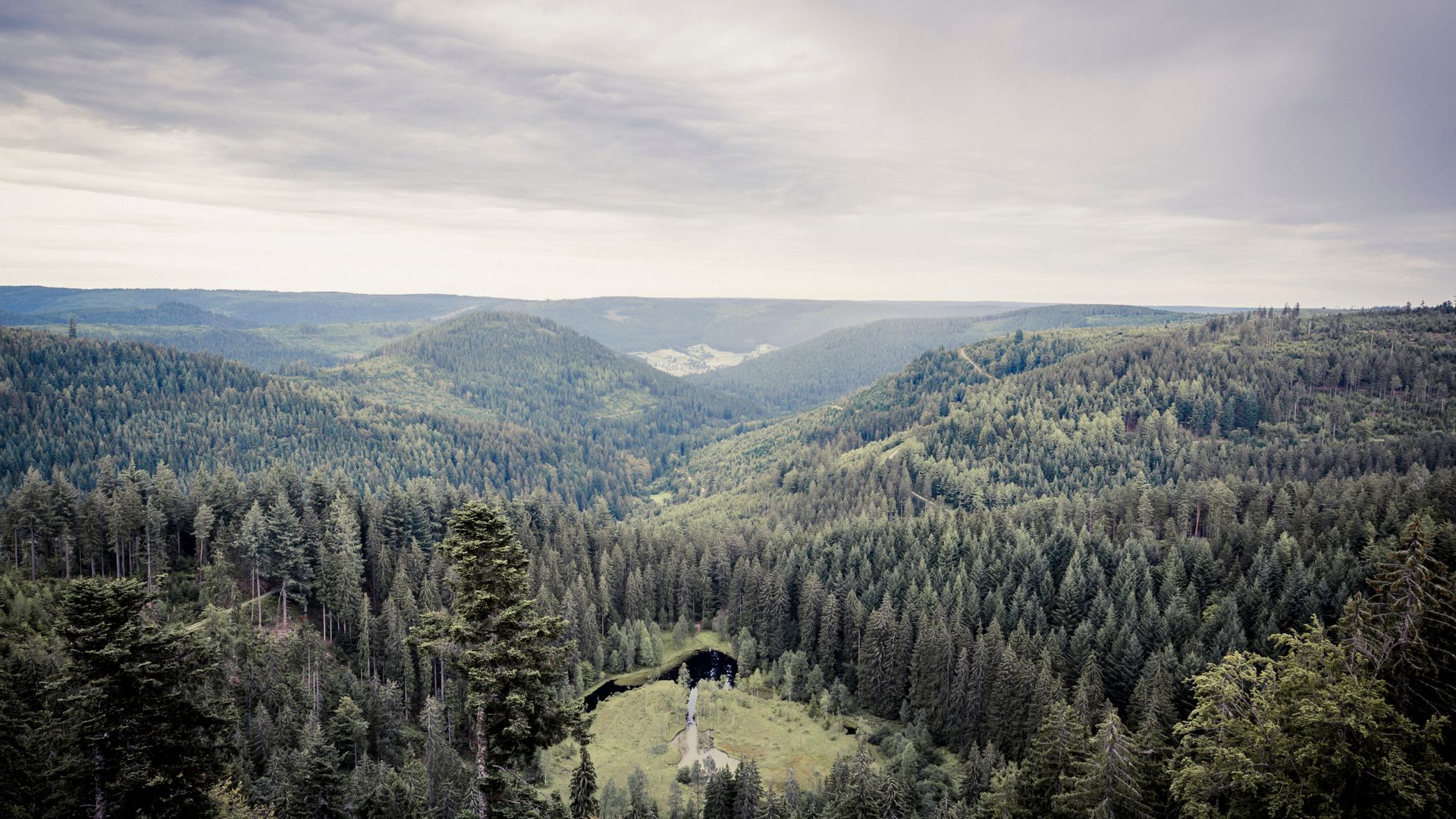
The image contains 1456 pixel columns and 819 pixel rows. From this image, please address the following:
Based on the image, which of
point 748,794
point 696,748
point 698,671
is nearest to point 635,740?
point 696,748

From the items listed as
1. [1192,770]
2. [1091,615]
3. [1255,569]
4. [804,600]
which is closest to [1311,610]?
[1255,569]

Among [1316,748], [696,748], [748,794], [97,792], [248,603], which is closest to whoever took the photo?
[1316,748]

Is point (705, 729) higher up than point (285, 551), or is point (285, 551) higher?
point (285, 551)

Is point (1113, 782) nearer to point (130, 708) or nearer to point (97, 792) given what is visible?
point (130, 708)

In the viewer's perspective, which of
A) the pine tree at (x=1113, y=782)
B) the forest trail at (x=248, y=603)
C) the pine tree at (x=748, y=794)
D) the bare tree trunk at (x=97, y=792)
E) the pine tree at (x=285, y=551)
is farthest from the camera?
the pine tree at (x=285, y=551)

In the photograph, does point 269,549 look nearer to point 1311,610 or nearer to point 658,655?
point 658,655

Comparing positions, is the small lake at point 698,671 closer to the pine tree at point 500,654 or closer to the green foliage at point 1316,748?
the pine tree at point 500,654

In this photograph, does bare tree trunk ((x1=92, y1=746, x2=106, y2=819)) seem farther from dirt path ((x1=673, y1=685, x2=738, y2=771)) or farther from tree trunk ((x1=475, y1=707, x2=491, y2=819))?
dirt path ((x1=673, y1=685, x2=738, y2=771))

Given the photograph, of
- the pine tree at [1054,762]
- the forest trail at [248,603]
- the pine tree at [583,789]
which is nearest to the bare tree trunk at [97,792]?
the pine tree at [583,789]

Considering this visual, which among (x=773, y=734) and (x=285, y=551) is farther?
(x=773, y=734)
